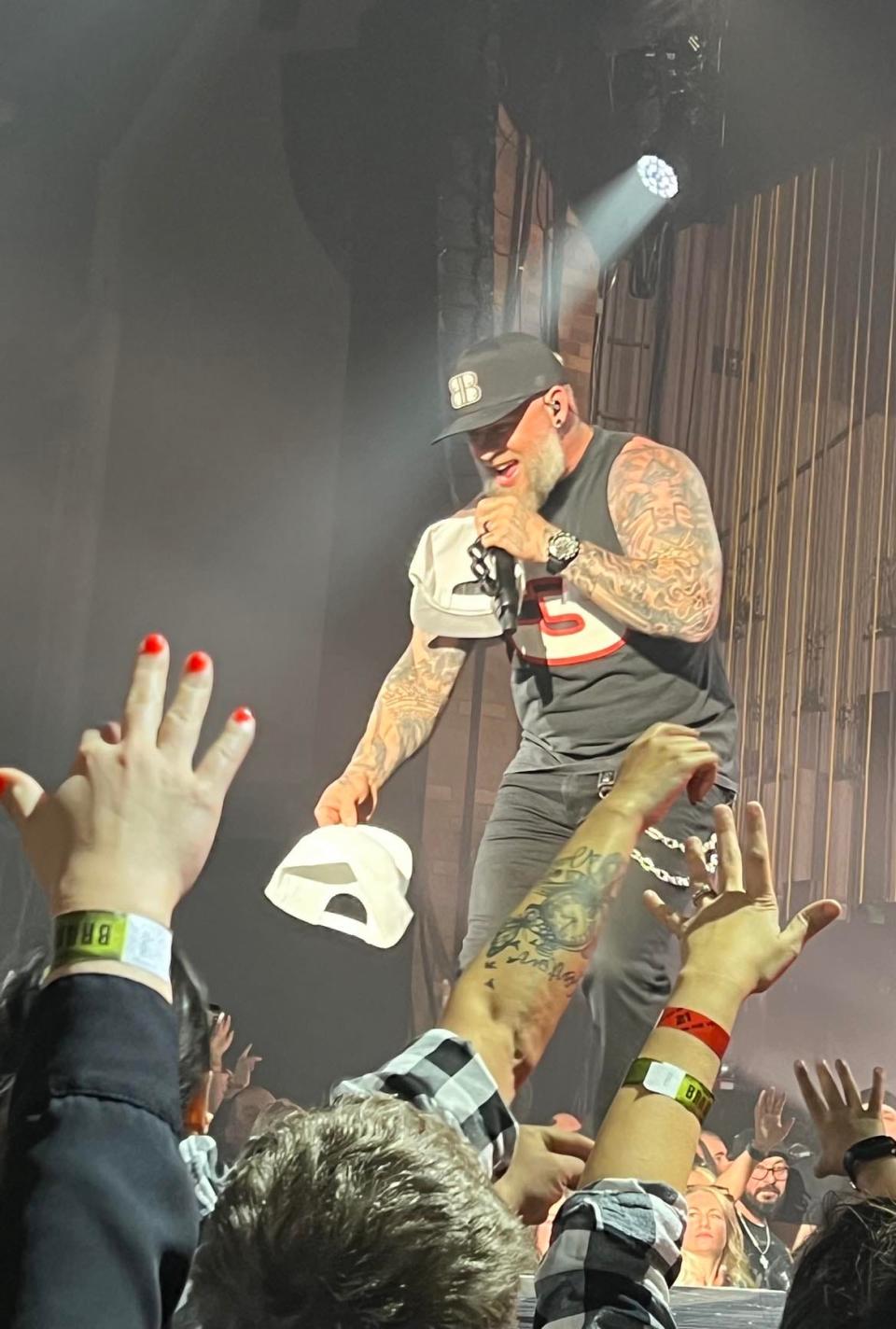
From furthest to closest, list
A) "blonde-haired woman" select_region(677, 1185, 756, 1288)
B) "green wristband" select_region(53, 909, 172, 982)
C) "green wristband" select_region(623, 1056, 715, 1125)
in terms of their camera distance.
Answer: "blonde-haired woman" select_region(677, 1185, 756, 1288), "green wristband" select_region(623, 1056, 715, 1125), "green wristband" select_region(53, 909, 172, 982)

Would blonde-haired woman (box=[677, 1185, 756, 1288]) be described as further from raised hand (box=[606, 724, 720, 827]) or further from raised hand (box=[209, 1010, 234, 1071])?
raised hand (box=[209, 1010, 234, 1071])

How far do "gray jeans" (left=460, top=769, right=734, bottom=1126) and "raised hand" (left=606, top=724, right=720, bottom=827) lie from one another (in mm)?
80

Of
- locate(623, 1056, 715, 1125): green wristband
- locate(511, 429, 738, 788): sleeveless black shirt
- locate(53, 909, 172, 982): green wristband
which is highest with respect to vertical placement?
locate(511, 429, 738, 788): sleeveless black shirt

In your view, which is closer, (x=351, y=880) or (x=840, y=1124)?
(x=840, y=1124)

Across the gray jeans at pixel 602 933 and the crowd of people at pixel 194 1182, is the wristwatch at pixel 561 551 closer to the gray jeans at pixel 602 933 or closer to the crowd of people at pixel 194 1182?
the gray jeans at pixel 602 933

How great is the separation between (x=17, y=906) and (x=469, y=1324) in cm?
217

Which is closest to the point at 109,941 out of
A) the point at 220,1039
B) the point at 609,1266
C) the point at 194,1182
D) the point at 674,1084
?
the point at 194,1182

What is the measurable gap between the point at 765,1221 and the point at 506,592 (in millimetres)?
1468

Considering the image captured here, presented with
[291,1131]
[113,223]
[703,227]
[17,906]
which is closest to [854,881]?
[703,227]

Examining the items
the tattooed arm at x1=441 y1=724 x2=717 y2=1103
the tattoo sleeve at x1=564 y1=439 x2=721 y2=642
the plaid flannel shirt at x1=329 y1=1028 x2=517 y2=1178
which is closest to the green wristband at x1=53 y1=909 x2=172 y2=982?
the plaid flannel shirt at x1=329 y1=1028 x2=517 y2=1178

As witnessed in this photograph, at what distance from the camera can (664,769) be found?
11.5 feet

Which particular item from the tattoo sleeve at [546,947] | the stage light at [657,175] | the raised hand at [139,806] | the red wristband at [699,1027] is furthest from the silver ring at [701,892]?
the raised hand at [139,806]

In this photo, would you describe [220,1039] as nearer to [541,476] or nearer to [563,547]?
[563,547]

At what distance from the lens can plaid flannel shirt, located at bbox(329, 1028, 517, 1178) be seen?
1.39 m
